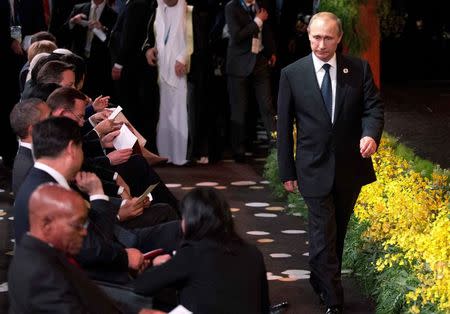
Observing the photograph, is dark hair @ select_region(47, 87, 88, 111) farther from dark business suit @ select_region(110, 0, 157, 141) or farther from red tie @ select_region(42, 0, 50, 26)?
red tie @ select_region(42, 0, 50, 26)

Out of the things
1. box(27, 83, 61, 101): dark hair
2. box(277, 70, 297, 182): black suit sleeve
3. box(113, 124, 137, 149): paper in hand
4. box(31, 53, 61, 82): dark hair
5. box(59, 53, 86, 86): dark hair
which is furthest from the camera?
box(31, 53, 61, 82): dark hair

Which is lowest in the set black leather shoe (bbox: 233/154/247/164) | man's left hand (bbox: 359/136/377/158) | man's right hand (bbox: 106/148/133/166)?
black leather shoe (bbox: 233/154/247/164)

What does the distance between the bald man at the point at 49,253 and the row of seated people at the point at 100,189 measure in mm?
71

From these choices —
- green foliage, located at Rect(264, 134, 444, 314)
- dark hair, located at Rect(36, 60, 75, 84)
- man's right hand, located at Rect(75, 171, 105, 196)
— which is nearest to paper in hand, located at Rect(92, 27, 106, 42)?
green foliage, located at Rect(264, 134, 444, 314)

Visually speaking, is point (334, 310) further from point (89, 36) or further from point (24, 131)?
point (89, 36)

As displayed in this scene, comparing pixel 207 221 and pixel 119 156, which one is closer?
pixel 207 221

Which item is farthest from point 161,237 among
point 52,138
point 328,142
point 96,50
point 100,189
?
point 96,50

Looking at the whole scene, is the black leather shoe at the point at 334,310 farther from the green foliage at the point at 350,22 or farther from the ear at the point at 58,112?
the green foliage at the point at 350,22

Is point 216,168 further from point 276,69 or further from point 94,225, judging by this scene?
point 94,225

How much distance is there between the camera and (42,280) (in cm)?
415

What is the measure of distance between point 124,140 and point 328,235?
6.29 feet

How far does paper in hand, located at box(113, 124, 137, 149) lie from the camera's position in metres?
8.11

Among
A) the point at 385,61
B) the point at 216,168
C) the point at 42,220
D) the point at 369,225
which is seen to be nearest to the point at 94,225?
the point at 42,220

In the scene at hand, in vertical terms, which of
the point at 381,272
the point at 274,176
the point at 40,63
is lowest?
the point at 274,176
